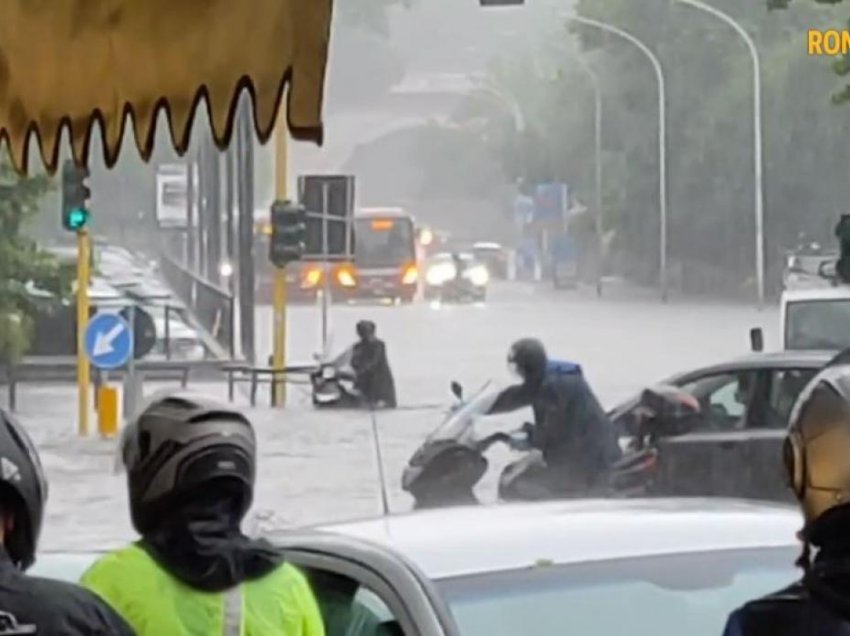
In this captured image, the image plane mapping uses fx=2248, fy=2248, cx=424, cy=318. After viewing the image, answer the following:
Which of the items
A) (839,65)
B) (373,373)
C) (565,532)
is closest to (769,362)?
(839,65)

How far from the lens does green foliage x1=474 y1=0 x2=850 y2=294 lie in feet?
70.3

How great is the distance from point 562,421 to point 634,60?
12.6m

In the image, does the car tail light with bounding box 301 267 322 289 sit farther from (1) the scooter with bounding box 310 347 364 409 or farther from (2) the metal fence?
(2) the metal fence

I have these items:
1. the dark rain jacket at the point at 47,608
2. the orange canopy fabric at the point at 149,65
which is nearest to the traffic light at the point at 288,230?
the orange canopy fabric at the point at 149,65

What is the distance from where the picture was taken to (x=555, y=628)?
4.13m

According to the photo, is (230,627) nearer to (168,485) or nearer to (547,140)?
(168,485)

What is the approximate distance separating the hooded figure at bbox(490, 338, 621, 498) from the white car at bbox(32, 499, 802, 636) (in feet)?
20.5

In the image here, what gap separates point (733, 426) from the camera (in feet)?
40.4

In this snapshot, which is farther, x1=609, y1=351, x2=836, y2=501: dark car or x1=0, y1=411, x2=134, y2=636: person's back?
x1=609, y1=351, x2=836, y2=501: dark car

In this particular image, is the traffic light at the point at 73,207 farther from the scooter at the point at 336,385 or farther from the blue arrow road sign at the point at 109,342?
the scooter at the point at 336,385

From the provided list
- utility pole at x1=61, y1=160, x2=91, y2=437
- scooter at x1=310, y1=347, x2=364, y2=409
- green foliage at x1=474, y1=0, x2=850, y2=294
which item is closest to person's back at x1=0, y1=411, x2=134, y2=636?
utility pole at x1=61, y1=160, x2=91, y2=437

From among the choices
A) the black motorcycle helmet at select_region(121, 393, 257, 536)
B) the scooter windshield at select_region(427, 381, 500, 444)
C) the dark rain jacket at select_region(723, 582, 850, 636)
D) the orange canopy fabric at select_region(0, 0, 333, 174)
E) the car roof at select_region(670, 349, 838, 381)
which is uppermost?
the orange canopy fabric at select_region(0, 0, 333, 174)

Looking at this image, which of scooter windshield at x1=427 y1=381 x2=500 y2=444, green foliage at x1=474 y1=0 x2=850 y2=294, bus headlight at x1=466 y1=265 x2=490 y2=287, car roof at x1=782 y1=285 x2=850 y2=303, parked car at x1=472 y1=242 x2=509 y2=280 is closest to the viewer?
scooter windshield at x1=427 y1=381 x2=500 y2=444

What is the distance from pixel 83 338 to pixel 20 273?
5578 millimetres
